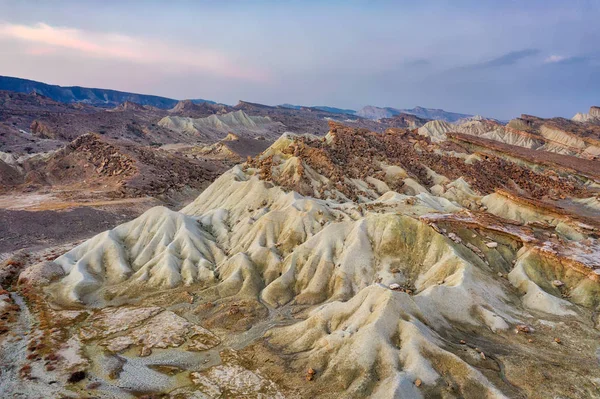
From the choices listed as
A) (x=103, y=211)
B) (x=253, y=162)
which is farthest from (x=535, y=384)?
(x=103, y=211)

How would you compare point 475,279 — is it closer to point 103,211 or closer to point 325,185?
point 325,185

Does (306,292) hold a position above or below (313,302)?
above

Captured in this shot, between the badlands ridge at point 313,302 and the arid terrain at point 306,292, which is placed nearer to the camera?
the badlands ridge at point 313,302

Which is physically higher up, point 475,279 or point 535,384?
point 475,279

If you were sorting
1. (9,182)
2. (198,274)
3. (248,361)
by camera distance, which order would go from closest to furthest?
(248,361), (198,274), (9,182)

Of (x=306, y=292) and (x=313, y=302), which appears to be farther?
(x=306, y=292)

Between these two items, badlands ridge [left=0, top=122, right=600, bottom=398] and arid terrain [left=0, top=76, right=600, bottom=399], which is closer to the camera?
badlands ridge [left=0, top=122, right=600, bottom=398]

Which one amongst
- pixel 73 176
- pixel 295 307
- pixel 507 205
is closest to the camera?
pixel 295 307

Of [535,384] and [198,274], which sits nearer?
[535,384]
